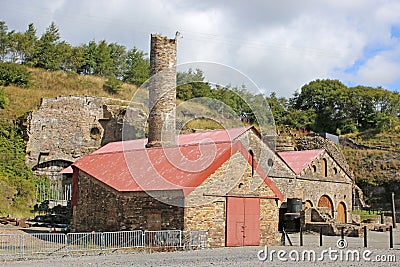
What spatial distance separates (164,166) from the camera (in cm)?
2141

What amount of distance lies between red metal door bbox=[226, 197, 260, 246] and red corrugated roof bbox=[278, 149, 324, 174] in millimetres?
14153

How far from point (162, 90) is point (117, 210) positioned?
7.58m

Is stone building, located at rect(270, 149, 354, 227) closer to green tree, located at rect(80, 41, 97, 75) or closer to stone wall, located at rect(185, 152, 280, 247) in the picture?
stone wall, located at rect(185, 152, 280, 247)

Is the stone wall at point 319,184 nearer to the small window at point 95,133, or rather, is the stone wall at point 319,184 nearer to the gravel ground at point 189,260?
the gravel ground at point 189,260

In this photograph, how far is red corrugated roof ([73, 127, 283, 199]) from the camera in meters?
19.7

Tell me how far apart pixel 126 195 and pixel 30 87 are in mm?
32818

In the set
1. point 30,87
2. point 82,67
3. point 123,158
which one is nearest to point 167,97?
point 123,158

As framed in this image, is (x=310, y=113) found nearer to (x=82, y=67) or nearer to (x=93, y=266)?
(x=82, y=67)

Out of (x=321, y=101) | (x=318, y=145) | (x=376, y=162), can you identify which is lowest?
(x=376, y=162)

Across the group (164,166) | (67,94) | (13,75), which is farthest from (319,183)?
(13,75)

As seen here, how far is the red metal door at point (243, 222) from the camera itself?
66.2 feet

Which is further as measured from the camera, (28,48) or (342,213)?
(28,48)

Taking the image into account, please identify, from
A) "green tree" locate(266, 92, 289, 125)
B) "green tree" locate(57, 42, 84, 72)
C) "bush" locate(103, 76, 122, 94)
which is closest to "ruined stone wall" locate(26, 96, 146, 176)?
"bush" locate(103, 76, 122, 94)

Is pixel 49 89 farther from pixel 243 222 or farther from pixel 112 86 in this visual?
pixel 243 222
